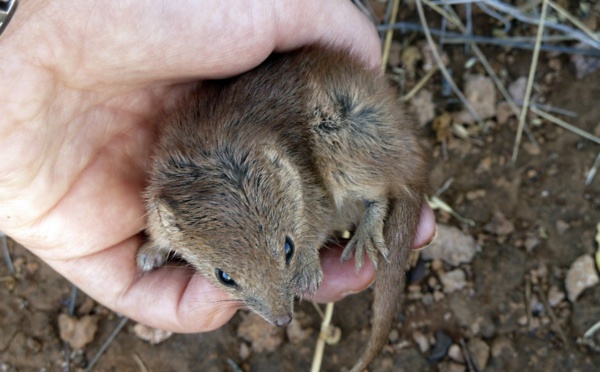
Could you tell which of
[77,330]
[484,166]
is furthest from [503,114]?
[77,330]

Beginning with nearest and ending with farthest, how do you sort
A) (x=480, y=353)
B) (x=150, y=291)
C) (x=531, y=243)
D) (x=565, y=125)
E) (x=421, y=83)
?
(x=150, y=291)
(x=480, y=353)
(x=531, y=243)
(x=565, y=125)
(x=421, y=83)

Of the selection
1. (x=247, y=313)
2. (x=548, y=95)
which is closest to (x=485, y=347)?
(x=247, y=313)

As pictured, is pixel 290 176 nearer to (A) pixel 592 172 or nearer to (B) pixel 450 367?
(B) pixel 450 367

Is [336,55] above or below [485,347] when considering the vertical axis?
above

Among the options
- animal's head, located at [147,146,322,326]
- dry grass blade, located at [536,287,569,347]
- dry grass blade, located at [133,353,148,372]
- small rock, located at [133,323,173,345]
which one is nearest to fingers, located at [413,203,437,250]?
animal's head, located at [147,146,322,326]

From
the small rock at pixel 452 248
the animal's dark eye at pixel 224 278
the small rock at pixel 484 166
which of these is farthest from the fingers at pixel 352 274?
the small rock at pixel 484 166

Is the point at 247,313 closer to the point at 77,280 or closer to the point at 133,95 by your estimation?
the point at 77,280

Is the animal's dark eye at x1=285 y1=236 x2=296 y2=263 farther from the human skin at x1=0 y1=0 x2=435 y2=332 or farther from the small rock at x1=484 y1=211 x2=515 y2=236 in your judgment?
the small rock at x1=484 y1=211 x2=515 y2=236
